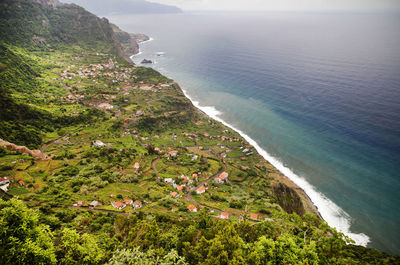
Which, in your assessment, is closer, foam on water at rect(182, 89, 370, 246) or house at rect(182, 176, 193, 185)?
foam on water at rect(182, 89, 370, 246)

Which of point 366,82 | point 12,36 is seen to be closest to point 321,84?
point 366,82

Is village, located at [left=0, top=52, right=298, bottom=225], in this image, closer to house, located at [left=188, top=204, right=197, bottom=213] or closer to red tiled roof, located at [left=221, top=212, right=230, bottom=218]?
house, located at [left=188, top=204, right=197, bottom=213]

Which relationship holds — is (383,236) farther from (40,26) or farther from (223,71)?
(40,26)

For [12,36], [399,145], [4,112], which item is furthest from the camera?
[12,36]

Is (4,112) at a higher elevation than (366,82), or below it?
below

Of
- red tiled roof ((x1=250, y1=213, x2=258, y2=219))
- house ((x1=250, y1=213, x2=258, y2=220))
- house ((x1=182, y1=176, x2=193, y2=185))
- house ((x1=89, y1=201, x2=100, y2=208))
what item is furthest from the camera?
house ((x1=182, y1=176, x2=193, y2=185))

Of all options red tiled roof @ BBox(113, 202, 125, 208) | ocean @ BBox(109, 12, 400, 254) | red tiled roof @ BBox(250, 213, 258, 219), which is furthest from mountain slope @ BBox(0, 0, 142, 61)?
red tiled roof @ BBox(250, 213, 258, 219)

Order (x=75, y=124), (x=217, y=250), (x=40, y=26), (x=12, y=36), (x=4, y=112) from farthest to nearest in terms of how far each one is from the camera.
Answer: (x=40, y=26) < (x=12, y=36) < (x=75, y=124) < (x=4, y=112) < (x=217, y=250)
